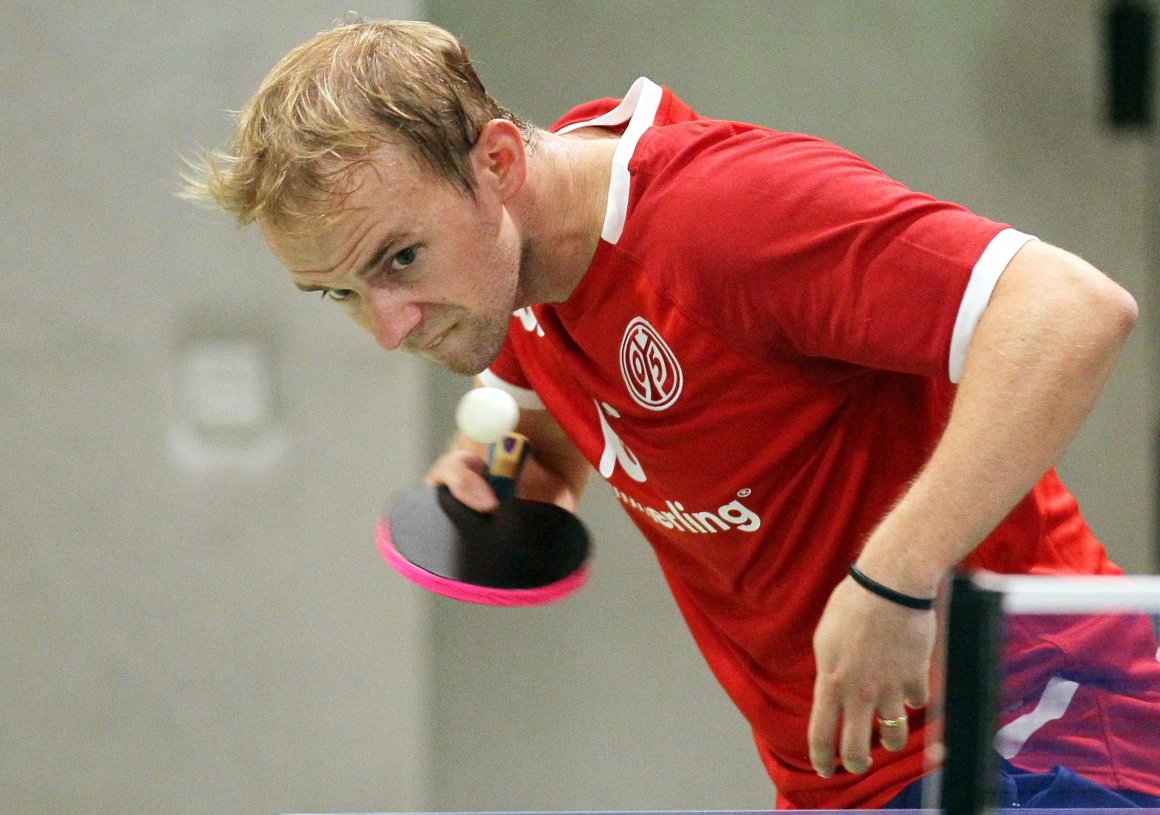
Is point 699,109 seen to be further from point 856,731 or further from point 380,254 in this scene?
point 856,731

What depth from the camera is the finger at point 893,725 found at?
1.13 metres

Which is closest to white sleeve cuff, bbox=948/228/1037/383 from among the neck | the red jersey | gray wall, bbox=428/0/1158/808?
the red jersey

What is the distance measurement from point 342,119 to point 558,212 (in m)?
0.27

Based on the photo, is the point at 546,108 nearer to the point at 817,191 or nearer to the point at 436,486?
the point at 436,486

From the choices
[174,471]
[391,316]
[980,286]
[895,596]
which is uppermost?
[980,286]

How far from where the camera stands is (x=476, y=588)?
148 cm

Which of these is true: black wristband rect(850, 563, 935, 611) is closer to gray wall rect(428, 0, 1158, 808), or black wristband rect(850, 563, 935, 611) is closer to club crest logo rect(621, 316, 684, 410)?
club crest logo rect(621, 316, 684, 410)

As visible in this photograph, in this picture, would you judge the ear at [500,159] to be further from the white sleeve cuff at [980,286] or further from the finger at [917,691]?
the finger at [917,691]

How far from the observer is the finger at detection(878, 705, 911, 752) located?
3.72ft

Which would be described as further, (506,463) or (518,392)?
(518,392)

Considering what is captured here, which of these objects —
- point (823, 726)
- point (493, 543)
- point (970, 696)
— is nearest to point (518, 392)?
point (493, 543)

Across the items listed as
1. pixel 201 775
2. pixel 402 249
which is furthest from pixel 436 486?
pixel 201 775

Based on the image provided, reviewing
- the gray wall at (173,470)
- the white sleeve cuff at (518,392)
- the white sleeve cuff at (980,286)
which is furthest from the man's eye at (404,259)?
the gray wall at (173,470)

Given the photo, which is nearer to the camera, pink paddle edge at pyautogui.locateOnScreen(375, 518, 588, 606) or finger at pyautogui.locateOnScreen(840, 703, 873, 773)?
finger at pyautogui.locateOnScreen(840, 703, 873, 773)
